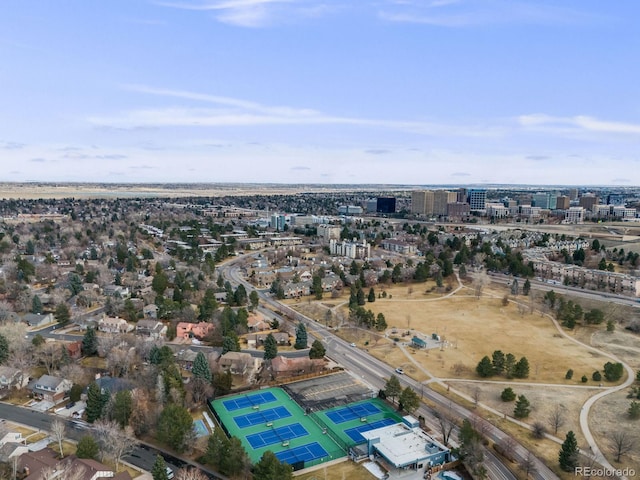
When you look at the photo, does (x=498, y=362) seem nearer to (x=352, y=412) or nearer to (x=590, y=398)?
(x=590, y=398)

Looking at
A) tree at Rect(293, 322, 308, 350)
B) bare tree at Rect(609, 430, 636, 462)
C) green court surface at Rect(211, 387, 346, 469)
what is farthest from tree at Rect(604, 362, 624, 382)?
tree at Rect(293, 322, 308, 350)

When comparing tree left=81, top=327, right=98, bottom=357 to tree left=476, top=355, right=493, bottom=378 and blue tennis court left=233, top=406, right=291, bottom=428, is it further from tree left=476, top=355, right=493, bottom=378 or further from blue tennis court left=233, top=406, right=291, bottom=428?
tree left=476, top=355, right=493, bottom=378

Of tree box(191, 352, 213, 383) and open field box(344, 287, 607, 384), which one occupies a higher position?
tree box(191, 352, 213, 383)

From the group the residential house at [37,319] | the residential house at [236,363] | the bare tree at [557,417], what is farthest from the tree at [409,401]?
the residential house at [37,319]

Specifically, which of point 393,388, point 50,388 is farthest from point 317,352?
point 50,388

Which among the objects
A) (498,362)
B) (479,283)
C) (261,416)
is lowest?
(261,416)

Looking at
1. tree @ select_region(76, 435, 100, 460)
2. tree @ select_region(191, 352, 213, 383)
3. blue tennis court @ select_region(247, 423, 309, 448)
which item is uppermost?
tree @ select_region(191, 352, 213, 383)
